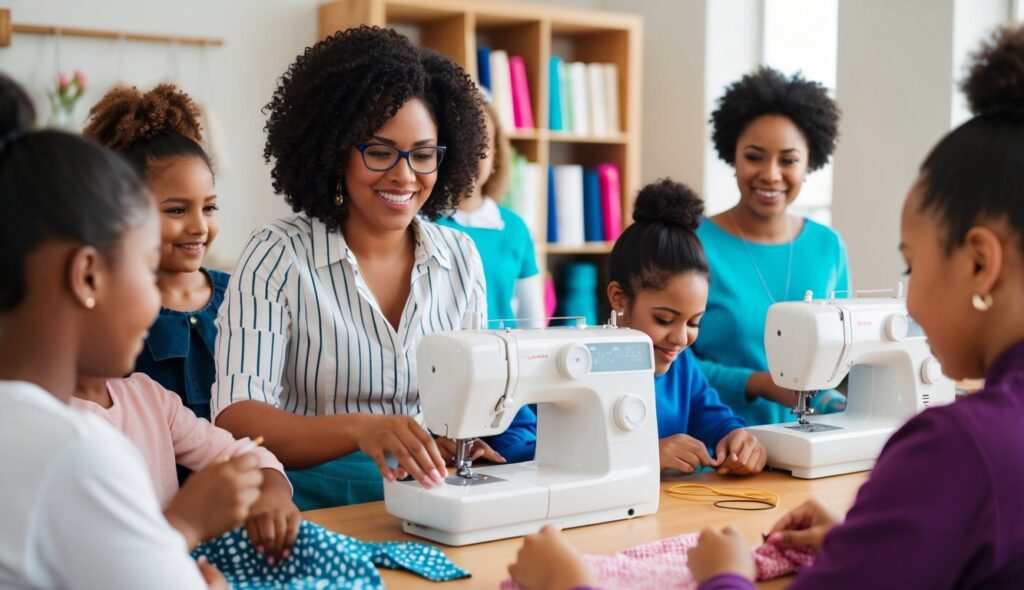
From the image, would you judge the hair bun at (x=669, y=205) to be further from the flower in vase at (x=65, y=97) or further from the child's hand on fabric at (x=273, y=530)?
the flower in vase at (x=65, y=97)

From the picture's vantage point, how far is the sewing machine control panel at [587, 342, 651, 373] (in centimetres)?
180

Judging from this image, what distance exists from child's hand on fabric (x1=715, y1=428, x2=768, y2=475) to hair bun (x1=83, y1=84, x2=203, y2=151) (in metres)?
1.31

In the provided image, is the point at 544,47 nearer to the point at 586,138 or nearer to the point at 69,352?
the point at 586,138

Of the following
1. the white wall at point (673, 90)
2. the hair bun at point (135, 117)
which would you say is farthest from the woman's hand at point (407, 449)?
the white wall at point (673, 90)

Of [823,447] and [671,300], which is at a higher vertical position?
[671,300]

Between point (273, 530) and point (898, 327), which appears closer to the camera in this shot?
point (273, 530)

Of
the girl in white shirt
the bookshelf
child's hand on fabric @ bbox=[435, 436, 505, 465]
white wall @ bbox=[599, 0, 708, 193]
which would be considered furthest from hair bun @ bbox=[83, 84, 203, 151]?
white wall @ bbox=[599, 0, 708, 193]

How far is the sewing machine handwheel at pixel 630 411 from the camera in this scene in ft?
6.01

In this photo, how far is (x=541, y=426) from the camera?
6.22ft

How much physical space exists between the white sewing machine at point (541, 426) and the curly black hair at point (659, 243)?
421 mm

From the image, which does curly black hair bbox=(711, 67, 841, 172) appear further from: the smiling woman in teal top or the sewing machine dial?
the sewing machine dial

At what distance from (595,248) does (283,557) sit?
356cm

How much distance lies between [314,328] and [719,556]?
0.91m

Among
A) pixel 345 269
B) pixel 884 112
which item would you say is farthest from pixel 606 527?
pixel 884 112
